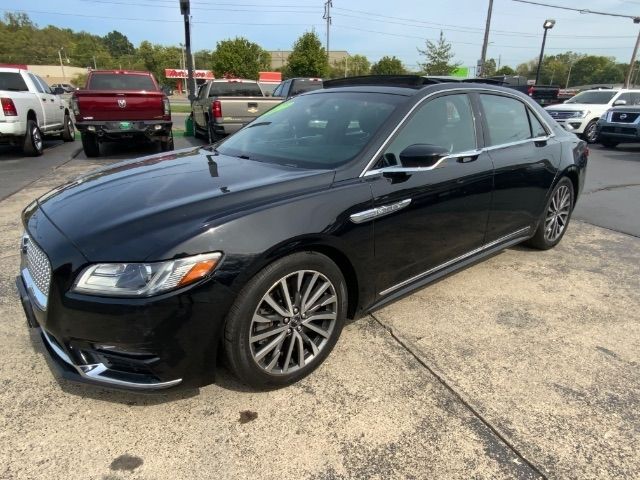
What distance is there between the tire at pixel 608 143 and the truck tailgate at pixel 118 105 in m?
12.4

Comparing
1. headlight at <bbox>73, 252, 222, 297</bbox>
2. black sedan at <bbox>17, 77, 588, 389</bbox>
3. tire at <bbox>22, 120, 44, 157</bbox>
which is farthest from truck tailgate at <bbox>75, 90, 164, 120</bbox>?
headlight at <bbox>73, 252, 222, 297</bbox>

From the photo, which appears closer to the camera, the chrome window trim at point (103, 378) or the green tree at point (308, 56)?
the chrome window trim at point (103, 378)

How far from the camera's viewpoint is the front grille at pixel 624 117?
12.5 metres

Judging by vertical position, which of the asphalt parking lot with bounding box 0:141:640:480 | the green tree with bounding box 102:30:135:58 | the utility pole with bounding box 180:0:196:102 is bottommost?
the asphalt parking lot with bounding box 0:141:640:480

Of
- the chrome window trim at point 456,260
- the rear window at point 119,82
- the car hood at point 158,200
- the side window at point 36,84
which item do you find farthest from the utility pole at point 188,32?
the chrome window trim at point 456,260

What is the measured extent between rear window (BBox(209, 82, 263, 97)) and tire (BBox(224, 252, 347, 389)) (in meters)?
11.1

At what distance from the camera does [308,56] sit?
37.0 metres

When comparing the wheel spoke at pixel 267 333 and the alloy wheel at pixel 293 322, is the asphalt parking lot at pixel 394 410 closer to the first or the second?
the alloy wheel at pixel 293 322

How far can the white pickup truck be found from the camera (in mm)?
8930

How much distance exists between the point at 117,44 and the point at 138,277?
168576 mm

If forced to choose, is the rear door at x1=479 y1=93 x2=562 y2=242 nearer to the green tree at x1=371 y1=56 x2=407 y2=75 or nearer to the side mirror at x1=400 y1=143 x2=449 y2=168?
the side mirror at x1=400 y1=143 x2=449 y2=168

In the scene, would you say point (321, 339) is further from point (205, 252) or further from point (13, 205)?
point (13, 205)

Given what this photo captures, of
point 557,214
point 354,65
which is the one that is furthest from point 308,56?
point 354,65

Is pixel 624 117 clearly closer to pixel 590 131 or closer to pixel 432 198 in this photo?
pixel 590 131
